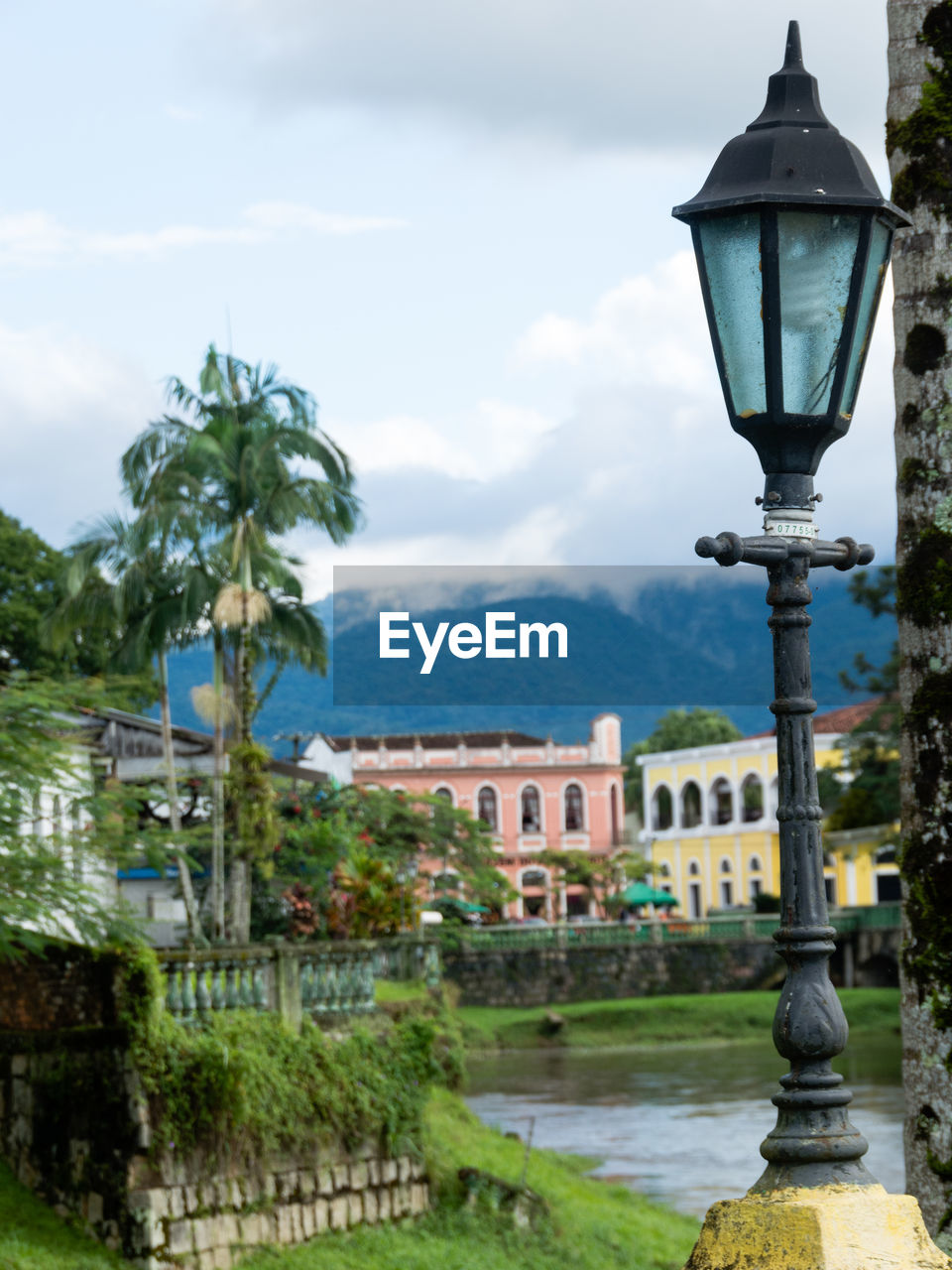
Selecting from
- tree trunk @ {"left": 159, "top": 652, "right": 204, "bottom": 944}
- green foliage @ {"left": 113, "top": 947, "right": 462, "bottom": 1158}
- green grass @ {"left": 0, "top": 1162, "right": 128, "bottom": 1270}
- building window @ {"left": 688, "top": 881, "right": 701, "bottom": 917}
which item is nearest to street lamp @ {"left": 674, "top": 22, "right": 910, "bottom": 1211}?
green grass @ {"left": 0, "top": 1162, "right": 128, "bottom": 1270}

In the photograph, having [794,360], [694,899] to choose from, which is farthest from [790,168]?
[694,899]

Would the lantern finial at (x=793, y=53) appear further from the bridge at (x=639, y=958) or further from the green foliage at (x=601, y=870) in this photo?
the green foliage at (x=601, y=870)

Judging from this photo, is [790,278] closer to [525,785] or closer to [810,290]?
[810,290]

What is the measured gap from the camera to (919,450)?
500cm

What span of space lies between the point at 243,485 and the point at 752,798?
4682 centimetres

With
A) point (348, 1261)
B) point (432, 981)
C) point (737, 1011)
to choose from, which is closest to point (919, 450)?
point (348, 1261)

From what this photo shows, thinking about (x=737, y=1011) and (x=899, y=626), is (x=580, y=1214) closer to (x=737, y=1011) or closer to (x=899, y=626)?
(x=899, y=626)

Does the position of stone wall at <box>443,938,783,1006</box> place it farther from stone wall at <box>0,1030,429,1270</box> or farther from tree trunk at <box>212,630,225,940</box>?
stone wall at <box>0,1030,429,1270</box>

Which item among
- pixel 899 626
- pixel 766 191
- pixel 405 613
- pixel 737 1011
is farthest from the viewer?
pixel 737 1011

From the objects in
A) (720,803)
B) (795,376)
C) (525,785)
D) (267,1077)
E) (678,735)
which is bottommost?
(267,1077)

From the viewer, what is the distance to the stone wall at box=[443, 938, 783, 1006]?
47.0 metres

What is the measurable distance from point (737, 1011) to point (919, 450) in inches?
1570

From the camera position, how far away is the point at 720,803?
213 feet

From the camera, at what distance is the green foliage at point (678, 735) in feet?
250
